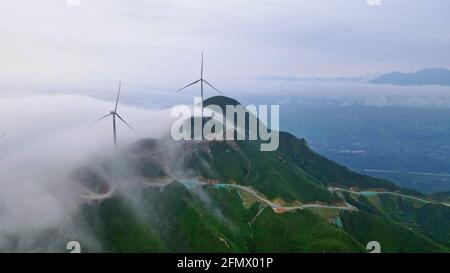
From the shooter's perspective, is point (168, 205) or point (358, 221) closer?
point (168, 205)

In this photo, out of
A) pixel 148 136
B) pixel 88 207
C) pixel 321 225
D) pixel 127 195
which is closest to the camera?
pixel 88 207

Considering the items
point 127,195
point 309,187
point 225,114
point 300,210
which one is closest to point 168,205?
point 127,195

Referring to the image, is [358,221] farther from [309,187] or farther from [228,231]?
[228,231]

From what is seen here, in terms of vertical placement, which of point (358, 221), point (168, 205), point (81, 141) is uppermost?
point (81, 141)

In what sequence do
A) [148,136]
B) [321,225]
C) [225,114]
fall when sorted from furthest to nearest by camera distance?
→ [225,114]
[148,136]
[321,225]

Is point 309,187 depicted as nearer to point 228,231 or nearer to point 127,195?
point 228,231

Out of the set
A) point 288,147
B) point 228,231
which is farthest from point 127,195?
point 288,147
